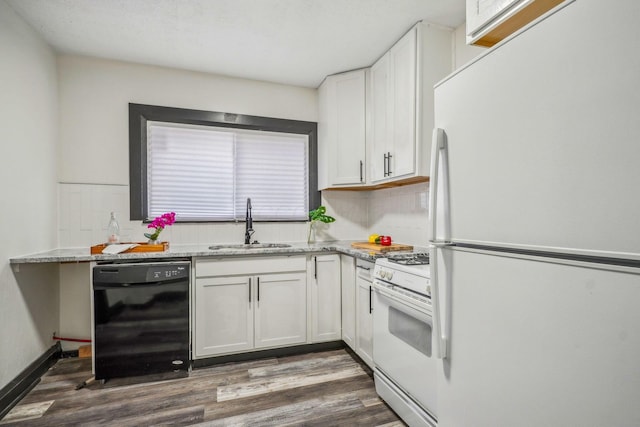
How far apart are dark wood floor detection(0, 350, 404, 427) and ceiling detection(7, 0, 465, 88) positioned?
259 cm

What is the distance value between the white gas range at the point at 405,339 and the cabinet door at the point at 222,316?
1.09m

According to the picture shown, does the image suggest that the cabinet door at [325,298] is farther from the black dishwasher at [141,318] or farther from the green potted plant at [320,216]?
the black dishwasher at [141,318]

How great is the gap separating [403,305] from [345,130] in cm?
185

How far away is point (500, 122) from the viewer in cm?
101

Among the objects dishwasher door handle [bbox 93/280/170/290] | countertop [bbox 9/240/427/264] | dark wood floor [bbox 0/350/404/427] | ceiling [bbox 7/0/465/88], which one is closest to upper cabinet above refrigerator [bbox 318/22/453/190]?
ceiling [bbox 7/0/465/88]

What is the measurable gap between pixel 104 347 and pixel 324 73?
291 cm

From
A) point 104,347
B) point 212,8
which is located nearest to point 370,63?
point 212,8

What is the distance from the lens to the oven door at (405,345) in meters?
1.50

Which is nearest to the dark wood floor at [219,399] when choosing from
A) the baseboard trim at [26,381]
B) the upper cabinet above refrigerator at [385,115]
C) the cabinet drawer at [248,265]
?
the baseboard trim at [26,381]

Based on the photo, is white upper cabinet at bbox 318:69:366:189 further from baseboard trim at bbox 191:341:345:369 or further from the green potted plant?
baseboard trim at bbox 191:341:345:369

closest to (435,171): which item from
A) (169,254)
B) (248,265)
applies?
(248,265)

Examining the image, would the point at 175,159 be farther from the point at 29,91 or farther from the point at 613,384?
the point at 613,384

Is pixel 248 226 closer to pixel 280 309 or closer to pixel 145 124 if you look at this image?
pixel 280 309

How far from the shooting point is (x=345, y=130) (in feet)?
9.78
